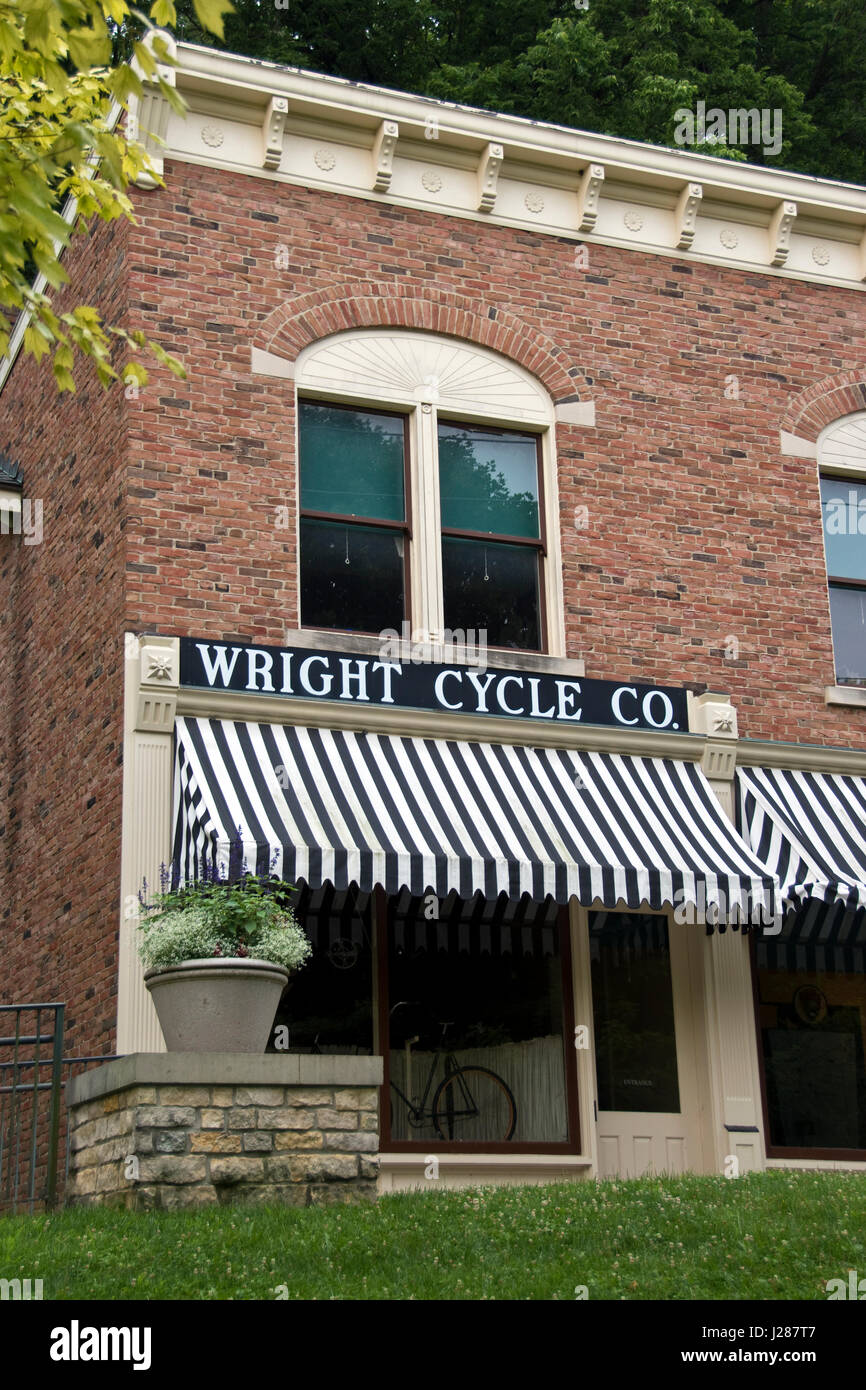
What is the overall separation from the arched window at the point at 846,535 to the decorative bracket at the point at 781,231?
1674mm

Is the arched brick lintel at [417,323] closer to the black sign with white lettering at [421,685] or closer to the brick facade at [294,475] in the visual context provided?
the brick facade at [294,475]

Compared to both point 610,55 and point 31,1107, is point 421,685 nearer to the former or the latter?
point 31,1107

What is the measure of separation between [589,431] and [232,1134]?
297 inches

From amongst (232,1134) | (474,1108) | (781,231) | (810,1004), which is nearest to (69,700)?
(474,1108)

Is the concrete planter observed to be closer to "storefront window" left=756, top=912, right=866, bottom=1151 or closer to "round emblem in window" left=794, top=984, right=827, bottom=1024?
"storefront window" left=756, top=912, right=866, bottom=1151

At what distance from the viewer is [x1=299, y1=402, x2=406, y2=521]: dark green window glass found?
14.6 metres

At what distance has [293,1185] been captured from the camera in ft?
33.8

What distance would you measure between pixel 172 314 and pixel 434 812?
465cm

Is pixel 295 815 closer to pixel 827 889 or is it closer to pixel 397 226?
pixel 827 889

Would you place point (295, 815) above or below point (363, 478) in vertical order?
below

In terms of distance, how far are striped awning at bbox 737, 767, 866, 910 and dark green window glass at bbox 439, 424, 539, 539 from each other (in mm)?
2939

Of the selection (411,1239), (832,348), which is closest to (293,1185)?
(411,1239)

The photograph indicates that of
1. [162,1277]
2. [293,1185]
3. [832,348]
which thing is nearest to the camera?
[162,1277]

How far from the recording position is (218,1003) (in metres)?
10.7
